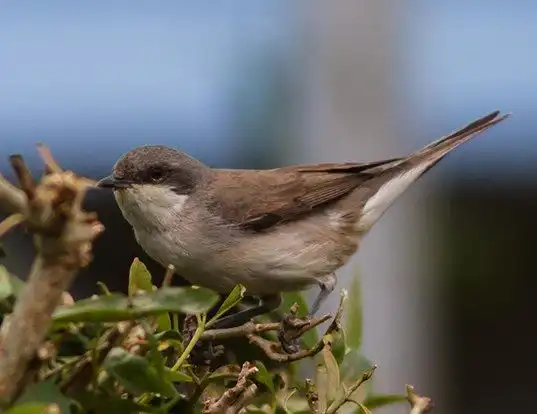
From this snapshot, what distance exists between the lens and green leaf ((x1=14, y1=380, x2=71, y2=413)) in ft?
1.92

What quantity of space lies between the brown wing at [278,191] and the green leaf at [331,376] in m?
1.01

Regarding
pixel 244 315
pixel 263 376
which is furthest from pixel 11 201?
pixel 244 315

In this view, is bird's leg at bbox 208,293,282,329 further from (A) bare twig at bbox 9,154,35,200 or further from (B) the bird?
(A) bare twig at bbox 9,154,35,200

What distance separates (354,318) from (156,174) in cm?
93

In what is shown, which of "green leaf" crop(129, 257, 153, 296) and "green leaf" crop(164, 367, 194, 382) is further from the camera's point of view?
"green leaf" crop(129, 257, 153, 296)

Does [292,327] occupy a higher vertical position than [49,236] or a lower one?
lower

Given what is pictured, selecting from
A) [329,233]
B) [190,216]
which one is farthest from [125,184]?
[329,233]

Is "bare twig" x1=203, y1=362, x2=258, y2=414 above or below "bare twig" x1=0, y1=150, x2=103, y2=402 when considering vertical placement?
below

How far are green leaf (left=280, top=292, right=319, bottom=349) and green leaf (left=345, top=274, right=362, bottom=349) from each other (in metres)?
0.04

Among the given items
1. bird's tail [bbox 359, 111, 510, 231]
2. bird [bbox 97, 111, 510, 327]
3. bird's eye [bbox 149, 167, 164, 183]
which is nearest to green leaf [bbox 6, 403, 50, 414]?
bird [bbox 97, 111, 510, 327]

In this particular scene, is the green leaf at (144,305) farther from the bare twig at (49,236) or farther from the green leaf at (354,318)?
the green leaf at (354,318)

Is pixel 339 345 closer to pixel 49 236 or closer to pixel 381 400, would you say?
pixel 381 400

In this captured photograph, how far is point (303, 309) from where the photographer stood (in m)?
1.07

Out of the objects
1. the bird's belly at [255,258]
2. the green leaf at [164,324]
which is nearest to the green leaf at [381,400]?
the green leaf at [164,324]
